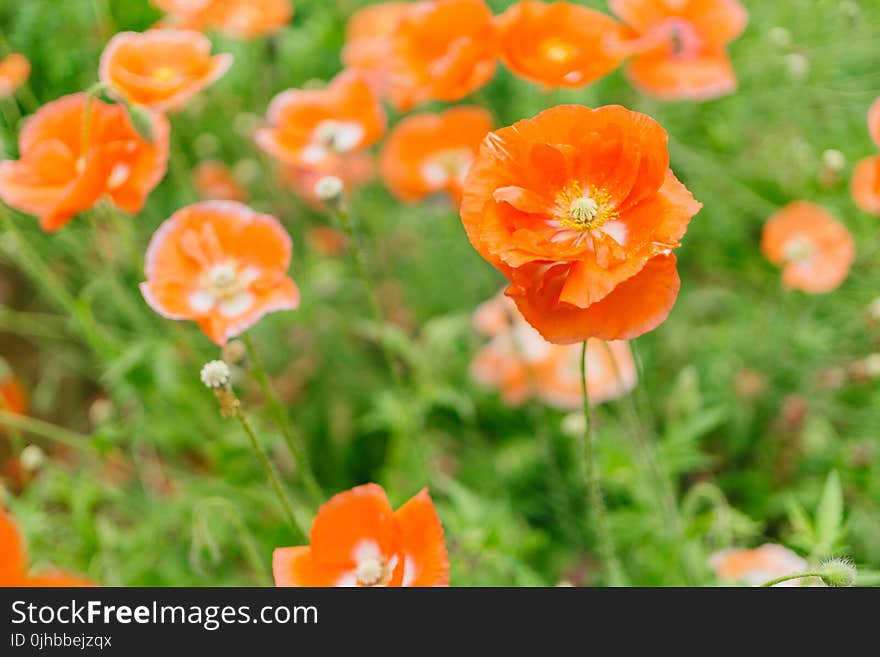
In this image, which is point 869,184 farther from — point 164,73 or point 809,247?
point 164,73

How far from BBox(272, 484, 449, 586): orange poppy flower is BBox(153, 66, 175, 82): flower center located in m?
1.15

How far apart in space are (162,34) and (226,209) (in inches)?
22.8

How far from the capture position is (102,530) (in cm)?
248

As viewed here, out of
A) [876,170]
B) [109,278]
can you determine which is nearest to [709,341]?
[876,170]

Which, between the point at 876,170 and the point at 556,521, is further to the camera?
the point at 556,521

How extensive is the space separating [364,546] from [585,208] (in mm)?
673

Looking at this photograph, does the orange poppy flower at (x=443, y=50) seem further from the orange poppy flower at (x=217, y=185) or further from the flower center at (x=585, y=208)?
the orange poppy flower at (x=217, y=185)

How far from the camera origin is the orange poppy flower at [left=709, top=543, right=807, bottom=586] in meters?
2.06

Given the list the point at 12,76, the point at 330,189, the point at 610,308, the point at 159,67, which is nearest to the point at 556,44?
the point at 330,189

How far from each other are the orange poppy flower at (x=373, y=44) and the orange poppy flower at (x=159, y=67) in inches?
19.0

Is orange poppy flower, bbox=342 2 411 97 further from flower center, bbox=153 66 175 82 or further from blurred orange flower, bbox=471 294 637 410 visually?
blurred orange flower, bbox=471 294 637 410

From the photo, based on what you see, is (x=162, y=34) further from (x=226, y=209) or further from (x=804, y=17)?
(x=804, y=17)

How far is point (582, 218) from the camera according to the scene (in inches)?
56.3

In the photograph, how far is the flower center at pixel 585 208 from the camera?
143 cm
